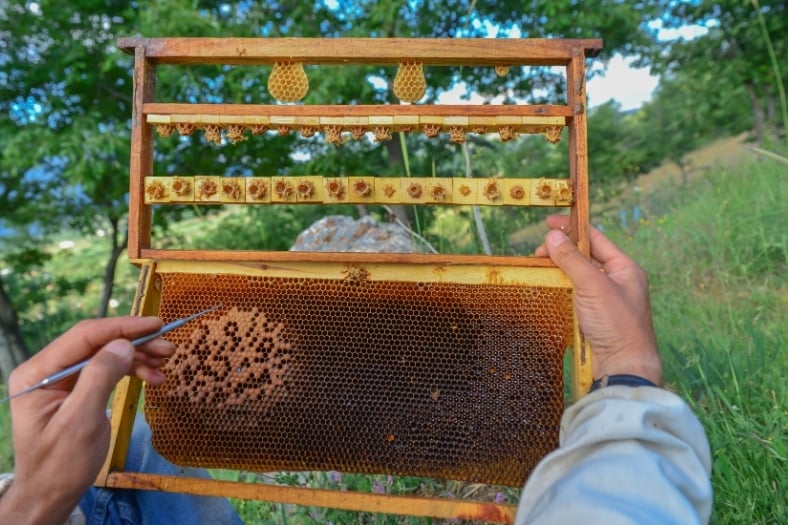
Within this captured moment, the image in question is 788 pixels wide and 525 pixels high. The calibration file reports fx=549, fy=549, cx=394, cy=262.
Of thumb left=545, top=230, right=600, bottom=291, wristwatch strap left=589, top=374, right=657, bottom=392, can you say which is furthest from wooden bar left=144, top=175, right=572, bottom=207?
wristwatch strap left=589, top=374, right=657, bottom=392

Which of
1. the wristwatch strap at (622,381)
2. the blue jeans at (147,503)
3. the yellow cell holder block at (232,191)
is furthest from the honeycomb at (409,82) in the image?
the blue jeans at (147,503)

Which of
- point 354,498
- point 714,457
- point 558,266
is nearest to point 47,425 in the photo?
point 354,498

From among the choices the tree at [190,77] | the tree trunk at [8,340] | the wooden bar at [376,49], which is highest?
the tree at [190,77]

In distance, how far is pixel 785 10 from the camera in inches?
237

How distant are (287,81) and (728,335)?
7.37ft

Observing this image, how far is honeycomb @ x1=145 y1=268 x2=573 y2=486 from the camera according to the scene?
1.37 meters

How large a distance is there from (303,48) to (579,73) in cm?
69

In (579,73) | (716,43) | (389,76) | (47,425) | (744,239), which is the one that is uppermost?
(716,43)

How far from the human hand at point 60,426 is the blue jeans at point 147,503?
274 millimetres

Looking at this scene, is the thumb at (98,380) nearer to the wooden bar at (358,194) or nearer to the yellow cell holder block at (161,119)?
the wooden bar at (358,194)

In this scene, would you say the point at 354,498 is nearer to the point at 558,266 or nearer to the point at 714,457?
the point at 558,266

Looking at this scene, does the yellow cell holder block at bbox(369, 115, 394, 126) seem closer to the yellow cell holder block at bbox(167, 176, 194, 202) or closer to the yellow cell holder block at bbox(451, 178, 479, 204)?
the yellow cell holder block at bbox(451, 178, 479, 204)

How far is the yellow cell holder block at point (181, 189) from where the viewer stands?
1.42 metres

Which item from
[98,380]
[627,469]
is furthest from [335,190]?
[627,469]
